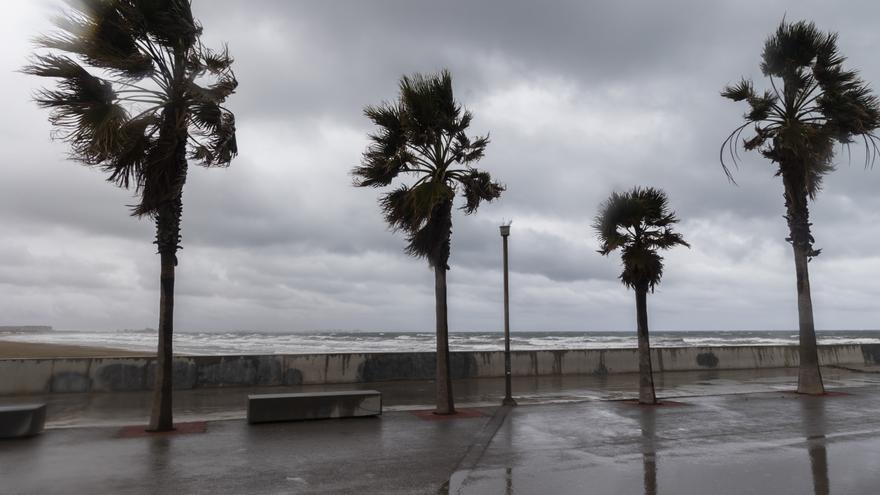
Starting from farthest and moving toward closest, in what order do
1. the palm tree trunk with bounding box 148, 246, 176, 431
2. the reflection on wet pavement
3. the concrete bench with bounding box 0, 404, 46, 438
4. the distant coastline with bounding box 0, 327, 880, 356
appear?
the distant coastline with bounding box 0, 327, 880, 356, the palm tree trunk with bounding box 148, 246, 176, 431, the concrete bench with bounding box 0, 404, 46, 438, the reflection on wet pavement

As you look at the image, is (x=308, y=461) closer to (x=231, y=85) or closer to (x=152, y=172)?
(x=152, y=172)

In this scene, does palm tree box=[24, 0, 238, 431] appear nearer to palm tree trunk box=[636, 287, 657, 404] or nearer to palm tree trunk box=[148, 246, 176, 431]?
palm tree trunk box=[148, 246, 176, 431]

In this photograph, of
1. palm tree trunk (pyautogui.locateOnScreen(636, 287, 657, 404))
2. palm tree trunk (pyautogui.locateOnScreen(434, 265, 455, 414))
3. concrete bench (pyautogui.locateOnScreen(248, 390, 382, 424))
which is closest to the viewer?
concrete bench (pyautogui.locateOnScreen(248, 390, 382, 424))

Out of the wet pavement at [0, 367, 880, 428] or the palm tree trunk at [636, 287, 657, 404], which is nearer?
the wet pavement at [0, 367, 880, 428]

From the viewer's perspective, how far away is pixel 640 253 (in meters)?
14.2

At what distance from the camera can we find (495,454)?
8664 mm

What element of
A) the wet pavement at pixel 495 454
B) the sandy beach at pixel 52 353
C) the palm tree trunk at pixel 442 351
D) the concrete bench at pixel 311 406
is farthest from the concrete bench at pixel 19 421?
the sandy beach at pixel 52 353

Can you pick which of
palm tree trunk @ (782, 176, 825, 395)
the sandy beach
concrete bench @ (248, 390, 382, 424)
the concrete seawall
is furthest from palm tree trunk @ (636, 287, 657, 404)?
the sandy beach

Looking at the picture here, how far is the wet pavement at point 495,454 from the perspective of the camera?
6.94 meters

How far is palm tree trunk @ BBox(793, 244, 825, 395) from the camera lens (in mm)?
15719

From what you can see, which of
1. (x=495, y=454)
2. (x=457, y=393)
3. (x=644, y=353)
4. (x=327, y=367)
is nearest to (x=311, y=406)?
(x=495, y=454)

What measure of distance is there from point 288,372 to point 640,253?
10812 millimetres

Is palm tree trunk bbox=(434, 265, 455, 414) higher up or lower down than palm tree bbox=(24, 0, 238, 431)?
lower down

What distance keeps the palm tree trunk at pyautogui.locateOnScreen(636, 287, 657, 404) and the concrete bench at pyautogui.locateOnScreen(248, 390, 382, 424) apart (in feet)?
21.0
